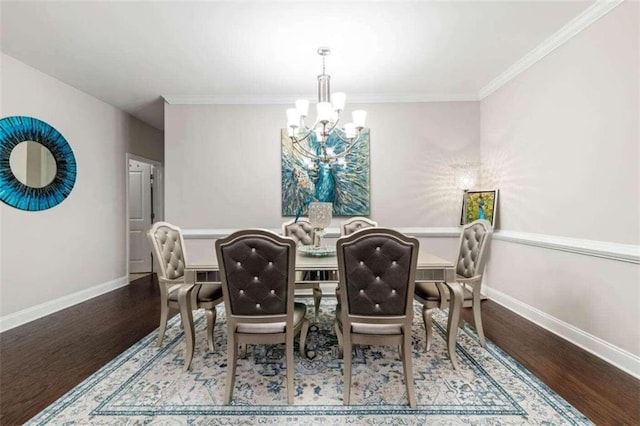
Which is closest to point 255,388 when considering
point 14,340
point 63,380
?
point 63,380

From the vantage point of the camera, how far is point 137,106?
440 centimetres

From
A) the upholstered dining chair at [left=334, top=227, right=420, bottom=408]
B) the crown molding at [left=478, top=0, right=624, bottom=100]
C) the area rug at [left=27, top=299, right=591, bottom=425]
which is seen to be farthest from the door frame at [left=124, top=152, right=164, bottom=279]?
the crown molding at [left=478, top=0, right=624, bottom=100]

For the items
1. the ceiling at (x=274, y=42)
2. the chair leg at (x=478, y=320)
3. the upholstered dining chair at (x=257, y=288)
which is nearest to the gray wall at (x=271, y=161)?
the ceiling at (x=274, y=42)

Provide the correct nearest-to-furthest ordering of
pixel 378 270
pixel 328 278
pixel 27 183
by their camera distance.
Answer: pixel 378 270
pixel 328 278
pixel 27 183

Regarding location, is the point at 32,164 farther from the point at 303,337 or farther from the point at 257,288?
the point at 303,337

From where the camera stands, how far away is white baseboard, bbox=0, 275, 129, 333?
2.96m

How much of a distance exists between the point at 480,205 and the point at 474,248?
1.46 metres

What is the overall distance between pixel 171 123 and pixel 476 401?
14.3ft

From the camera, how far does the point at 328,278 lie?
2.02 m

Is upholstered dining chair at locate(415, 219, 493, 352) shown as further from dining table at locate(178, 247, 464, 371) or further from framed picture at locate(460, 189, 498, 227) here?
framed picture at locate(460, 189, 498, 227)

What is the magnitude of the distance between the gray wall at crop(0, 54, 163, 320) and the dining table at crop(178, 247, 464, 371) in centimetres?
222

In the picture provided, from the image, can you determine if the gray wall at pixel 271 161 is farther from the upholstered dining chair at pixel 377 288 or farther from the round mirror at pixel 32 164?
the upholstered dining chair at pixel 377 288

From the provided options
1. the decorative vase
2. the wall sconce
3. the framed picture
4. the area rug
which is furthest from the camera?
the wall sconce

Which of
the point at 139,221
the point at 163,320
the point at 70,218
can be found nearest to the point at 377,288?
the point at 163,320
